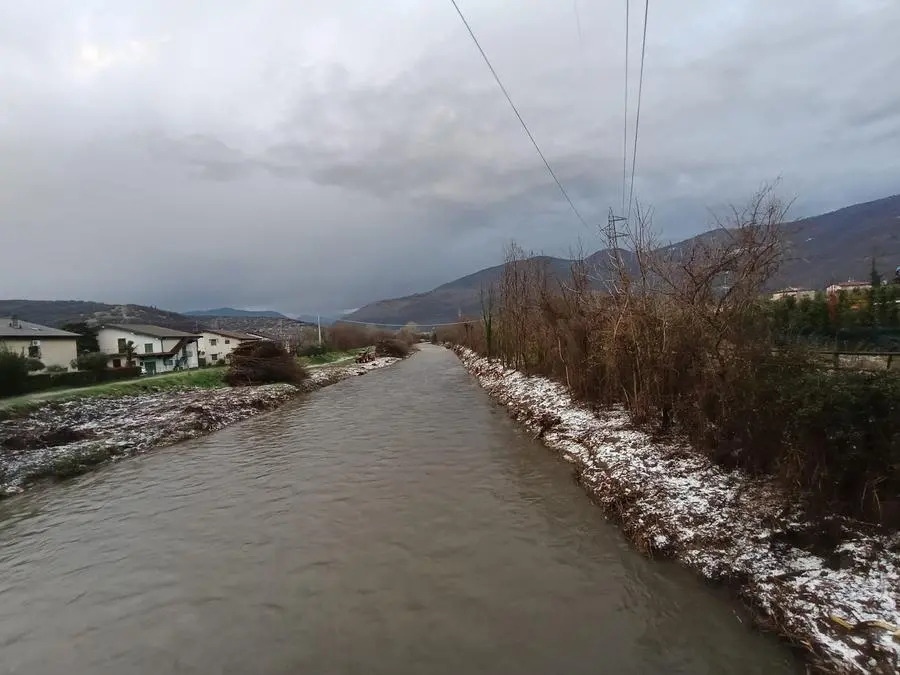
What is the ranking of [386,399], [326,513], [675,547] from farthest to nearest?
[386,399]
[326,513]
[675,547]

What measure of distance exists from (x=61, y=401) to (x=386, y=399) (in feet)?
42.5

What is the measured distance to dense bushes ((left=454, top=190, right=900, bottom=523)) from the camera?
5.51m

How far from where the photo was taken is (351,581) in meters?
6.38

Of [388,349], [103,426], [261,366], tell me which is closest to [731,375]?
[103,426]

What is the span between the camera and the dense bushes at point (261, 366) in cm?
2806

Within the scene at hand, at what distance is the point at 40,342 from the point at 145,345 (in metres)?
13.5

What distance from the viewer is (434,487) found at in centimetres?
1017

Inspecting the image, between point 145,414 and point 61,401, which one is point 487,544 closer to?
point 145,414

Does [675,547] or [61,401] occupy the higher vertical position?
[61,401]

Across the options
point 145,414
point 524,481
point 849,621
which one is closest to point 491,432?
point 524,481

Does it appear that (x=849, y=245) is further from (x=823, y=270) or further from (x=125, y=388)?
(x=125, y=388)

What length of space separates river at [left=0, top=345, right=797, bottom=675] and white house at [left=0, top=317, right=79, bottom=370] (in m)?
30.4

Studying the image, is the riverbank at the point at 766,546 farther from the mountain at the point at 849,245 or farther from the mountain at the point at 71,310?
the mountain at the point at 71,310

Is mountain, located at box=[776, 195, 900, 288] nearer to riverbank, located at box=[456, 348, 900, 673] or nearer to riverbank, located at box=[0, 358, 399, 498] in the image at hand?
riverbank, located at box=[456, 348, 900, 673]
